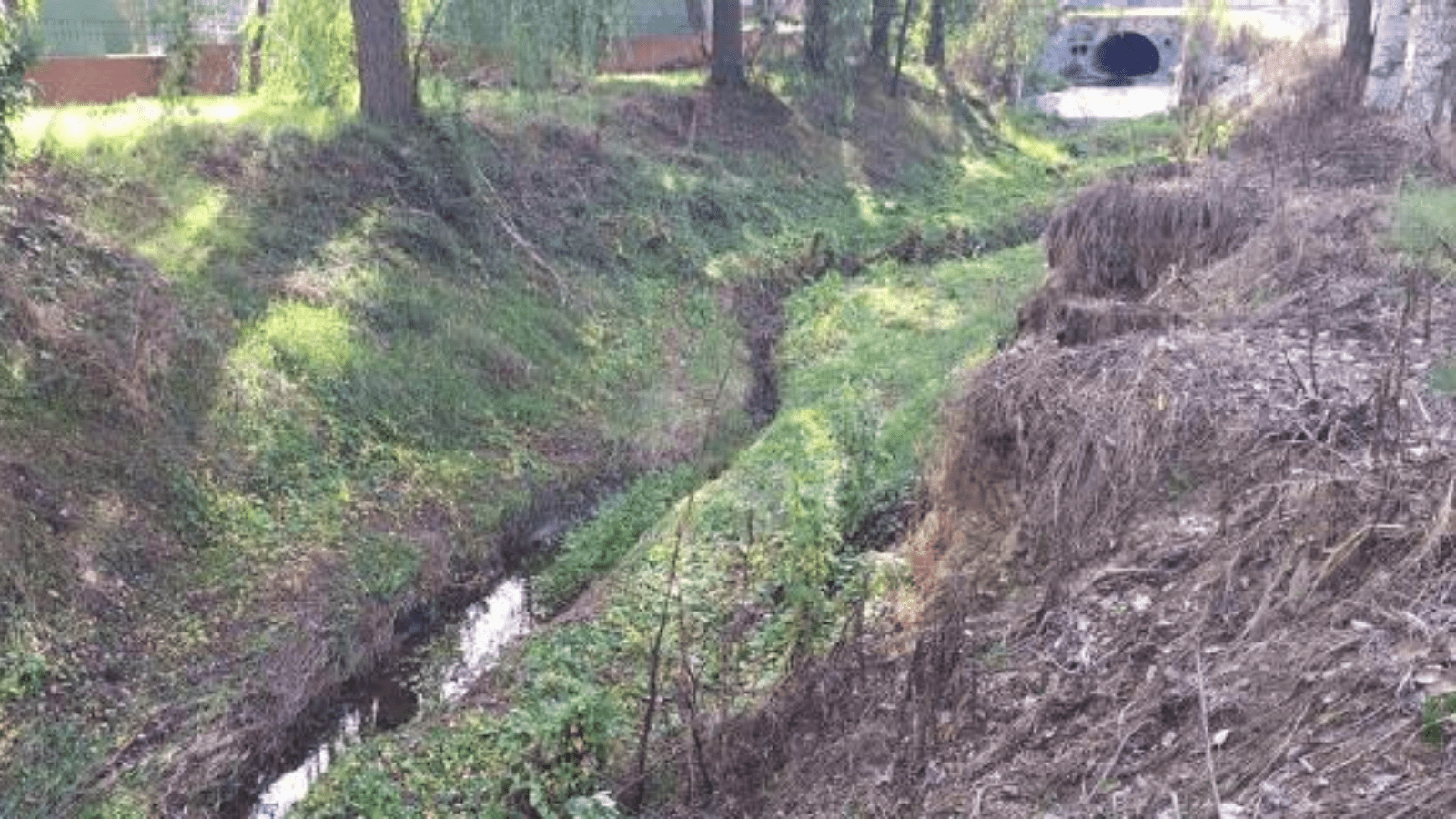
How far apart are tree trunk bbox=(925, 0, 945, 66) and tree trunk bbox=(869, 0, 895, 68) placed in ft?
5.49

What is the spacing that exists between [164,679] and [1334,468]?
6.57 m

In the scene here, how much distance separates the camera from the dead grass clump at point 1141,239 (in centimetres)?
1057

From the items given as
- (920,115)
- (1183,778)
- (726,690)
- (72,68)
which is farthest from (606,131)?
(1183,778)

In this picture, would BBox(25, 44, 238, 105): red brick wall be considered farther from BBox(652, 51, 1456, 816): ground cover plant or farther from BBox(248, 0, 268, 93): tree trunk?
BBox(652, 51, 1456, 816): ground cover plant

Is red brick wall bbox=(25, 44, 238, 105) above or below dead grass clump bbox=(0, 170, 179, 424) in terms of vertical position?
above

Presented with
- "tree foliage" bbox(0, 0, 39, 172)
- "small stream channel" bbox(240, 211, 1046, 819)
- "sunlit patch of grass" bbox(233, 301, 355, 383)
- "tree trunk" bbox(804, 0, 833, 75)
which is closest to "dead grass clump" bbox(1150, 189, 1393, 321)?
"small stream channel" bbox(240, 211, 1046, 819)

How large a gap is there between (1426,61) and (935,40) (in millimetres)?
14483

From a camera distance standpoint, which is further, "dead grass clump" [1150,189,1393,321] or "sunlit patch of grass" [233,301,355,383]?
"sunlit patch of grass" [233,301,355,383]

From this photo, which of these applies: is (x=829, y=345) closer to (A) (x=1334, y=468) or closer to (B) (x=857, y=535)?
→ (B) (x=857, y=535)

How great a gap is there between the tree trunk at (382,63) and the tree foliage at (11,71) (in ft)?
15.1

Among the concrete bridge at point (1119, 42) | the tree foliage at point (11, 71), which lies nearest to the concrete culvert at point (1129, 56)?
the concrete bridge at point (1119, 42)

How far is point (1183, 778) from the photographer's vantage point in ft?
13.9

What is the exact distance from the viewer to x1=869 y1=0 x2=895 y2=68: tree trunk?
25.5 meters

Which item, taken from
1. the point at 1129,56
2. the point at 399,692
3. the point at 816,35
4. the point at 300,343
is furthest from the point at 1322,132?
the point at 1129,56
